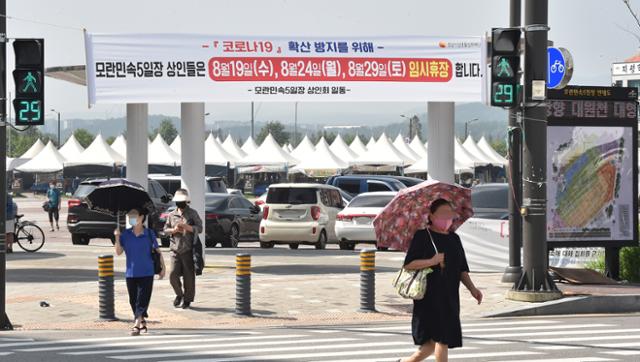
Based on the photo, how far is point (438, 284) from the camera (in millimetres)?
9938

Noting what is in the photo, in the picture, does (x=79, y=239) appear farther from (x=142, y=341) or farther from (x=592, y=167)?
(x=142, y=341)

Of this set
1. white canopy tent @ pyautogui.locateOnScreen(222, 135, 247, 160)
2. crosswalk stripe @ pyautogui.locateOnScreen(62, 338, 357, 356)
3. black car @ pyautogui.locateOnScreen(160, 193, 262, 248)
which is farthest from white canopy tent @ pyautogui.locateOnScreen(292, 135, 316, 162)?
crosswalk stripe @ pyautogui.locateOnScreen(62, 338, 357, 356)

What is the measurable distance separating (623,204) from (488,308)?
450 cm

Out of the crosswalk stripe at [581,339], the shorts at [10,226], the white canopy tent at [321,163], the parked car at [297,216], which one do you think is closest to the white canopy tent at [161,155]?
the white canopy tent at [321,163]

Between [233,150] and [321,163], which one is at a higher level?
[233,150]

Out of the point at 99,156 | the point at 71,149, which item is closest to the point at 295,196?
the point at 99,156

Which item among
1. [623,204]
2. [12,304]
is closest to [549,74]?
[623,204]

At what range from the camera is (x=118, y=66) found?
2233 centimetres

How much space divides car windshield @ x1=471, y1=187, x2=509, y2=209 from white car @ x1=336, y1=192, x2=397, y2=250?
4.50m

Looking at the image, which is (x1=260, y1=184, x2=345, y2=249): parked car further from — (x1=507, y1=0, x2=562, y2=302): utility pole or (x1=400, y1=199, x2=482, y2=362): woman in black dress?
(x1=400, y1=199, x2=482, y2=362): woman in black dress

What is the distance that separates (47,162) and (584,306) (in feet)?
207

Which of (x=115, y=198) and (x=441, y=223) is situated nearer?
(x=441, y=223)

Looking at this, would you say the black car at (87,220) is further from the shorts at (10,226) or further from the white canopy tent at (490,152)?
the white canopy tent at (490,152)

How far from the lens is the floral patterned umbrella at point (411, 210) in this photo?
10258 mm
